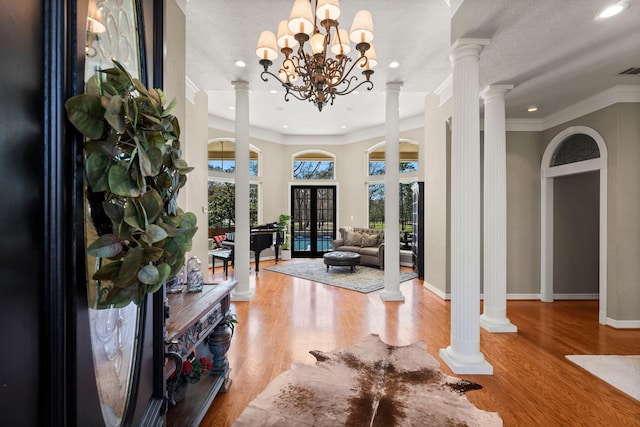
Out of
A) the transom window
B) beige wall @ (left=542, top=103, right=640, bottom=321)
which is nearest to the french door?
the transom window

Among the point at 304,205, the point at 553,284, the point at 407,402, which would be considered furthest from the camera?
the point at 304,205

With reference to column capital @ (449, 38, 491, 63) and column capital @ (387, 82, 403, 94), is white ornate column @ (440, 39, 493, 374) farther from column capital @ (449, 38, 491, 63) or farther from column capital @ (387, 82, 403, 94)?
column capital @ (387, 82, 403, 94)

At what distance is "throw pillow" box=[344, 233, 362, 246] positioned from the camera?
8.42 m

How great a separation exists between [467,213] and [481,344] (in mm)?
1739

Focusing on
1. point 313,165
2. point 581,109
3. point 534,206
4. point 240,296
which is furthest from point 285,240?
point 581,109

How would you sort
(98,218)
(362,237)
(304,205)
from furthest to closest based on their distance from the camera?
(304,205) → (362,237) → (98,218)

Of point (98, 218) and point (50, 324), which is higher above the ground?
point (98, 218)

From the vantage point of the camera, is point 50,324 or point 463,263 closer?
point 50,324

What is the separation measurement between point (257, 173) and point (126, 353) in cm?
859

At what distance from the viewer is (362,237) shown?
8.40 metres

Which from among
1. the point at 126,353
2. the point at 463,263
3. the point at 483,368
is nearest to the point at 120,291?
the point at 126,353

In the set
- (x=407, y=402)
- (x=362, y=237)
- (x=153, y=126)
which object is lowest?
(x=407, y=402)

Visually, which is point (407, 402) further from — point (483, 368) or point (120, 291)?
point (120, 291)

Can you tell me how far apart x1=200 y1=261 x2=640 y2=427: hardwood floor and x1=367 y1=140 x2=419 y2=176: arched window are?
401 cm
